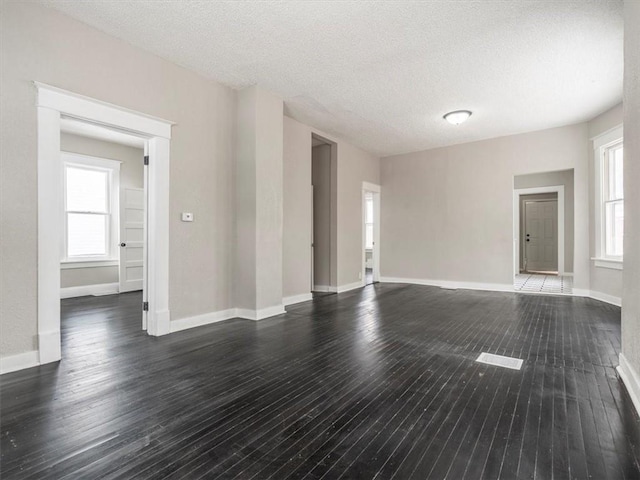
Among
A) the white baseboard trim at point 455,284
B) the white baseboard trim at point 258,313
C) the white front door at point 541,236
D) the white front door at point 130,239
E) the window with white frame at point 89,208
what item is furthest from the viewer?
the white front door at point 541,236

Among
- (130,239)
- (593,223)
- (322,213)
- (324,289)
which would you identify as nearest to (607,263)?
(593,223)

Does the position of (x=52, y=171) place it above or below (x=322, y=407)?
above

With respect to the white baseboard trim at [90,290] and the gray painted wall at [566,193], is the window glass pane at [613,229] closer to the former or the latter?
the gray painted wall at [566,193]

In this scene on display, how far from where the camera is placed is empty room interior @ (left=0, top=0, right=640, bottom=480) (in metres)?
1.85

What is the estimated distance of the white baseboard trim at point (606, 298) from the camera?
17.6 ft

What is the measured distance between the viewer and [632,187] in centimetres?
238

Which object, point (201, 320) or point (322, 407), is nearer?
point (322, 407)

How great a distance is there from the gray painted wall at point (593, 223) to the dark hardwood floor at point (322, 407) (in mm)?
2057

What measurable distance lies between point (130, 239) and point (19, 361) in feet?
15.0

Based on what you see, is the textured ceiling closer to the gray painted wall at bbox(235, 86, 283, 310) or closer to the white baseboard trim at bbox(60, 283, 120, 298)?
the gray painted wall at bbox(235, 86, 283, 310)

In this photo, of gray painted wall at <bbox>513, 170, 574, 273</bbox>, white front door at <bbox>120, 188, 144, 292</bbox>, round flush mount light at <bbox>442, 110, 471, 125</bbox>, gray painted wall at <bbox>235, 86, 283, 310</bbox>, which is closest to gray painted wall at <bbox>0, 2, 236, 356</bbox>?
gray painted wall at <bbox>235, 86, 283, 310</bbox>

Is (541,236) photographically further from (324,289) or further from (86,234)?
(86,234)

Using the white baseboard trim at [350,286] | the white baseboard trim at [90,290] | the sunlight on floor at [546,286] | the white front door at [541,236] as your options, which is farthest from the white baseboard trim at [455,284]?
the white baseboard trim at [90,290]

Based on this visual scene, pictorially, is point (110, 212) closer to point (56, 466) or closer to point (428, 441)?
point (56, 466)
